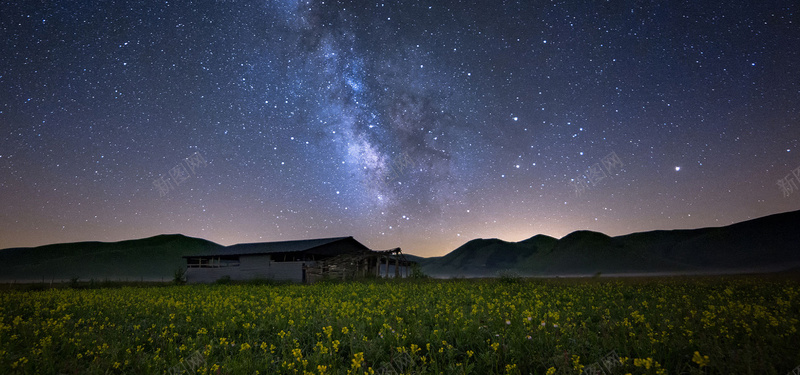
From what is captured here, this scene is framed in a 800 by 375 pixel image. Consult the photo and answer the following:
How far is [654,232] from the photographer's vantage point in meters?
194

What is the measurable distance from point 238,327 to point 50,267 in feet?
697

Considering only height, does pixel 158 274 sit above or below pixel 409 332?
below

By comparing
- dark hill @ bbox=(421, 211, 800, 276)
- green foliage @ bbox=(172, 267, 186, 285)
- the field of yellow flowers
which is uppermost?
the field of yellow flowers

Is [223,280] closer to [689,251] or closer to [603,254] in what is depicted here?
[603,254]

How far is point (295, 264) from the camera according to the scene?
34.4 m

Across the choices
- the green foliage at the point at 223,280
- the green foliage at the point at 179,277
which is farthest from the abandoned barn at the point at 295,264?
the green foliage at the point at 179,277

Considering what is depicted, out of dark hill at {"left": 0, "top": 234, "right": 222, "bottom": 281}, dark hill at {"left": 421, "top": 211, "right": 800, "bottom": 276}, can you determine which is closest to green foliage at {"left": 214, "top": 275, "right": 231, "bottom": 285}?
dark hill at {"left": 421, "top": 211, "right": 800, "bottom": 276}

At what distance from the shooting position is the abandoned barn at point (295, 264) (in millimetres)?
33656

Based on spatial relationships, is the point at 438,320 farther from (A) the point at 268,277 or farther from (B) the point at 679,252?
(B) the point at 679,252

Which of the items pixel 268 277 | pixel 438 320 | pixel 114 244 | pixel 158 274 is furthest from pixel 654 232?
pixel 114 244

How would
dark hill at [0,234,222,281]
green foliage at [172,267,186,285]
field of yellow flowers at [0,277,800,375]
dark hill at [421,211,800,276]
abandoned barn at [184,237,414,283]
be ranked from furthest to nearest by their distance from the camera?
dark hill at [0,234,222,281]
dark hill at [421,211,800,276]
green foliage at [172,267,186,285]
abandoned barn at [184,237,414,283]
field of yellow flowers at [0,277,800,375]

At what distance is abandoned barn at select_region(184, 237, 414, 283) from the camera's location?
33.7 meters

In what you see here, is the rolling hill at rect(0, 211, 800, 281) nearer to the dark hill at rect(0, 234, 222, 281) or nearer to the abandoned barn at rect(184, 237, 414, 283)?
the dark hill at rect(0, 234, 222, 281)

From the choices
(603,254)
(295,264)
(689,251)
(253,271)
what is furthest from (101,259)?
(689,251)
